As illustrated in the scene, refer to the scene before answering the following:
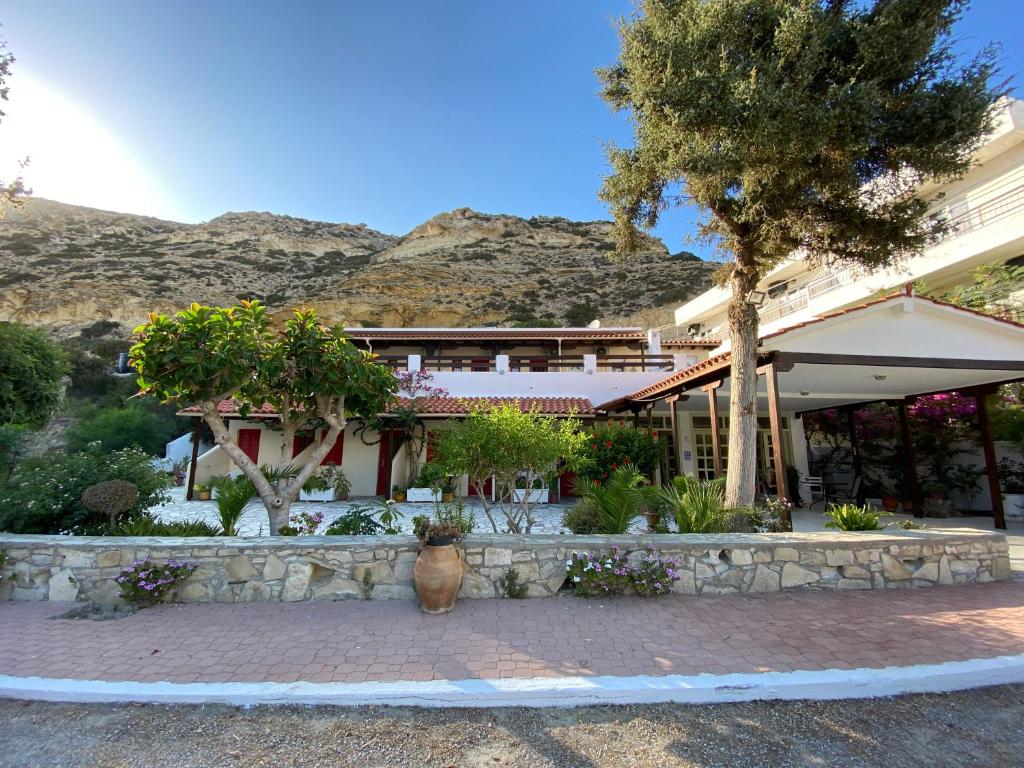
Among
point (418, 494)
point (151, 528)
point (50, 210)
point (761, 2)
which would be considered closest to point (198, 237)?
point (50, 210)

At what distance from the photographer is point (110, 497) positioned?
213 inches

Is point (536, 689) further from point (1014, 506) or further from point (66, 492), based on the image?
point (1014, 506)

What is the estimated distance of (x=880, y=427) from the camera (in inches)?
464

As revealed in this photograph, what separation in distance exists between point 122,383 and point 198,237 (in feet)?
88.2

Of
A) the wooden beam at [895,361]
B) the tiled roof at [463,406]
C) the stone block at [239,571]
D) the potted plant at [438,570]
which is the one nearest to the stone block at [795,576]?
the wooden beam at [895,361]

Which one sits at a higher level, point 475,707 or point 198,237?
point 198,237

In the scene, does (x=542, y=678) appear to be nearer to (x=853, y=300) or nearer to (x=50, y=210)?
(x=853, y=300)

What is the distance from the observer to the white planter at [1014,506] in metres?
9.28

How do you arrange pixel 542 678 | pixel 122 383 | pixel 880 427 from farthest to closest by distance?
pixel 122 383 → pixel 880 427 → pixel 542 678

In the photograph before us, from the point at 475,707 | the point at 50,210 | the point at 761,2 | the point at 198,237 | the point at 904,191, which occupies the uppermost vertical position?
the point at 50,210

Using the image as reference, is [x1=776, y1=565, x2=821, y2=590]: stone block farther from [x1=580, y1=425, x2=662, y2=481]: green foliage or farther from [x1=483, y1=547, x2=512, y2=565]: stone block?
[x1=580, y1=425, x2=662, y2=481]: green foliage

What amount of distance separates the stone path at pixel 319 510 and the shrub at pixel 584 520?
119 centimetres

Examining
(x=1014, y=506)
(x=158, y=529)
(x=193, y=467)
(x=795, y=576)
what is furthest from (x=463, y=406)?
(x=1014, y=506)

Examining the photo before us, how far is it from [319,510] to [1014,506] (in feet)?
50.7
